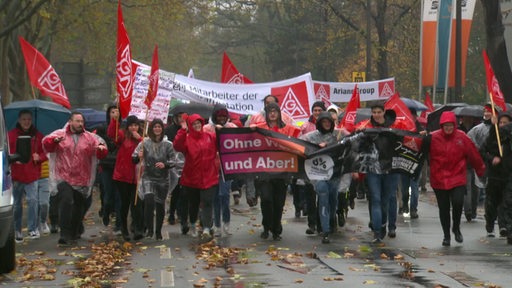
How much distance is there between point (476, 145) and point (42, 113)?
6.29m

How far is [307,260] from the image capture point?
517 inches

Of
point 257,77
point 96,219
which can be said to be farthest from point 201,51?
point 96,219

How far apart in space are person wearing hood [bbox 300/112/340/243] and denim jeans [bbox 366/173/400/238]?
52 cm

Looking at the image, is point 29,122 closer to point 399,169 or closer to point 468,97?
point 399,169

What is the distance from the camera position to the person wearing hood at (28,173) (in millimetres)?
16250

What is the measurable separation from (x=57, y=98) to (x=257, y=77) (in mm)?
71119

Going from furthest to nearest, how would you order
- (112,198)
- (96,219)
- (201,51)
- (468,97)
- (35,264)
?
(201,51) < (468,97) < (96,219) < (112,198) < (35,264)

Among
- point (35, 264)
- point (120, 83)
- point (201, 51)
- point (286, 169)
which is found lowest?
point (35, 264)

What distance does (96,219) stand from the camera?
66.2 feet

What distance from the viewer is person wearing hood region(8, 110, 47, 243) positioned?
16.2 meters

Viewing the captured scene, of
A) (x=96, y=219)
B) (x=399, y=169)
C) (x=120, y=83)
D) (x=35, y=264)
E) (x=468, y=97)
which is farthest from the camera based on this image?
(x=468, y=97)

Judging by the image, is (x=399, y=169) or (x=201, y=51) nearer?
(x=399, y=169)

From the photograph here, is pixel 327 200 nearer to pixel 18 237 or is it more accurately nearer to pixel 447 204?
pixel 447 204

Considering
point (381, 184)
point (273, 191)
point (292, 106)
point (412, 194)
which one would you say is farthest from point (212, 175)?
point (292, 106)
